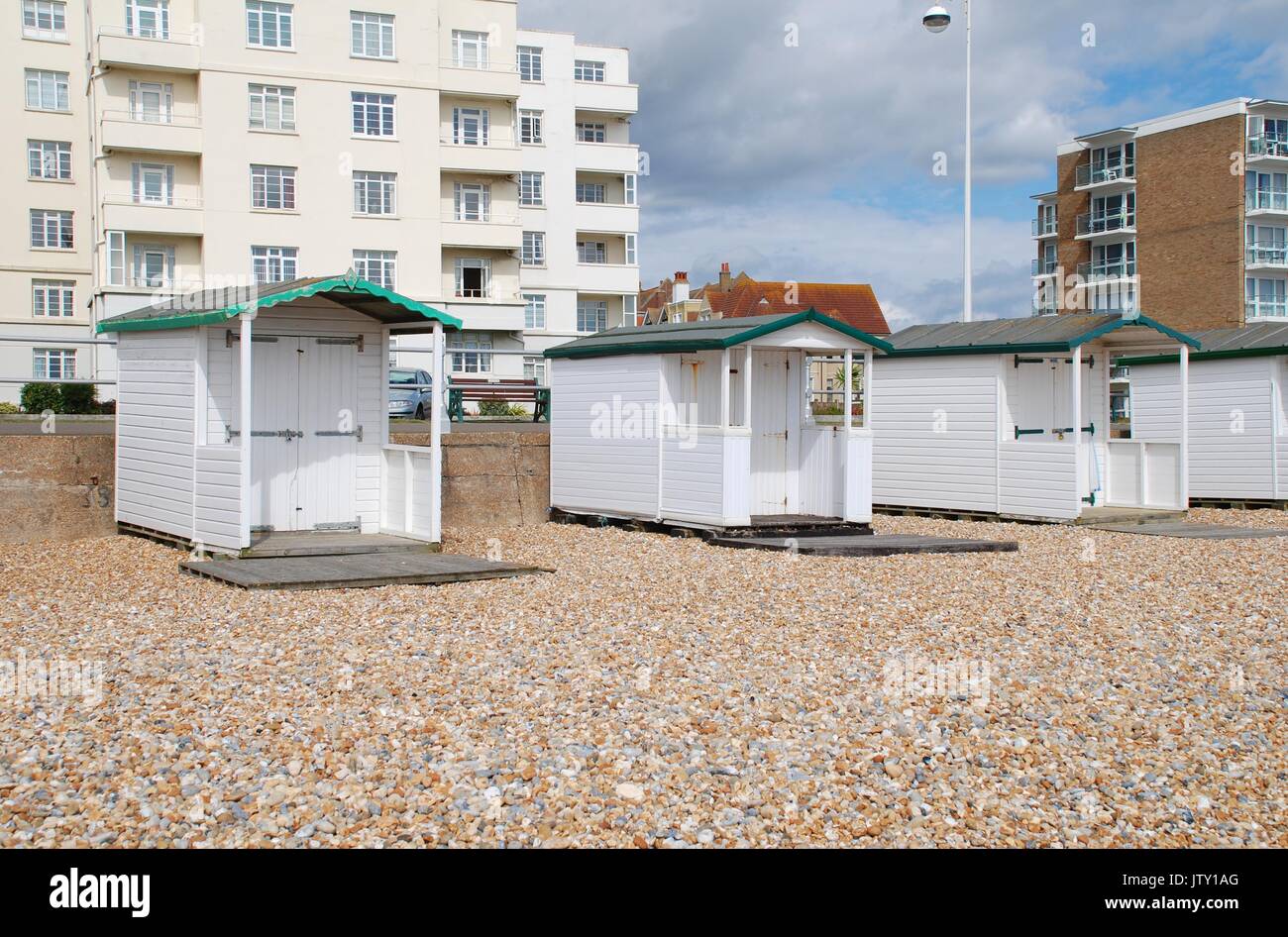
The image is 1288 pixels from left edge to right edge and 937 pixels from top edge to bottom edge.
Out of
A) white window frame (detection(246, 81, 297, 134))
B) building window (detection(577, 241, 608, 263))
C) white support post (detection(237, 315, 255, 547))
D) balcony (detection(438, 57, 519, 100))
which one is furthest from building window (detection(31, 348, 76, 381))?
white support post (detection(237, 315, 255, 547))

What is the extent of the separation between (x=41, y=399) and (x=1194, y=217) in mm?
50393

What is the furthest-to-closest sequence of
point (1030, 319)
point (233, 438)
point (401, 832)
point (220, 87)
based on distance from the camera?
1. point (220, 87)
2. point (1030, 319)
3. point (233, 438)
4. point (401, 832)

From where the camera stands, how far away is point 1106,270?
208 ft

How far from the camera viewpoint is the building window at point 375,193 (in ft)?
138

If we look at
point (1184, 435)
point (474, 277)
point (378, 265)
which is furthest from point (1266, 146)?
point (1184, 435)

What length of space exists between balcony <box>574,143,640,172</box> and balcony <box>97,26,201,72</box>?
16.2 metres

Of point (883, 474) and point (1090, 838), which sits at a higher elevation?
point (883, 474)

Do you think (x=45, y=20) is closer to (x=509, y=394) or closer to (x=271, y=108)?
(x=271, y=108)

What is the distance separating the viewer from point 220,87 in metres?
39.8

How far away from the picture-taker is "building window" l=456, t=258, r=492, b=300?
4556 centimetres

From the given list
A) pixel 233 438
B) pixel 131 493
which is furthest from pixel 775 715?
pixel 131 493

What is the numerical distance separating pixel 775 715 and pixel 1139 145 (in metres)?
59.6

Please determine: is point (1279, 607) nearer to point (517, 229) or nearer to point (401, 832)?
point (401, 832)

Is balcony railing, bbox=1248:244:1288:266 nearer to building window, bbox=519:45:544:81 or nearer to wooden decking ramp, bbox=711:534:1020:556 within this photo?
building window, bbox=519:45:544:81
